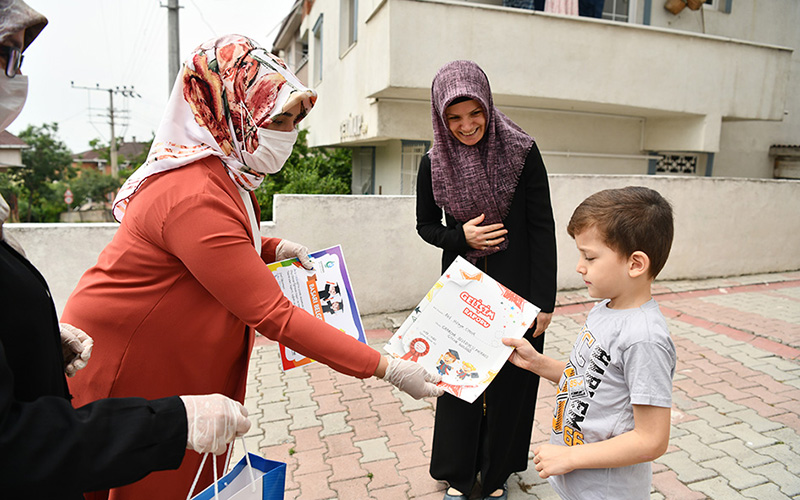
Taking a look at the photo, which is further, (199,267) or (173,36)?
(173,36)

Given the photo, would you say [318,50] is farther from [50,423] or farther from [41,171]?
[41,171]

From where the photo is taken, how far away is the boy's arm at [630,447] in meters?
1.35

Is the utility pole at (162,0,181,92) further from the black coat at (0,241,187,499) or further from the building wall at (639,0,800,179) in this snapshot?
the black coat at (0,241,187,499)

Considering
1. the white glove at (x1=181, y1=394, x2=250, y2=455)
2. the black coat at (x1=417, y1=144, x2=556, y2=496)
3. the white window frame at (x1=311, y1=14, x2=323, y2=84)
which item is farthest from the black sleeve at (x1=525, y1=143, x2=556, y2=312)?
the white window frame at (x1=311, y1=14, x2=323, y2=84)

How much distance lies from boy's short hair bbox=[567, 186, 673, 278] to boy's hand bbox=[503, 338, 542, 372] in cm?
56

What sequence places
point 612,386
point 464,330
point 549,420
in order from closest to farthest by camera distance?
point 612,386, point 464,330, point 549,420

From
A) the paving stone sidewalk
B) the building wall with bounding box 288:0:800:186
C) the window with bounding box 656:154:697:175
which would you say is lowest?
the paving stone sidewalk

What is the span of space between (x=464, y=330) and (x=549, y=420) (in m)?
1.84

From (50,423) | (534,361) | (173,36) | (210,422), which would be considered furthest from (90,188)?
(50,423)

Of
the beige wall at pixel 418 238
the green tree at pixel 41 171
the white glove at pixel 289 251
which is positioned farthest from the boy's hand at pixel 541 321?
the green tree at pixel 41 171

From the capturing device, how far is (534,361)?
1.89 meters

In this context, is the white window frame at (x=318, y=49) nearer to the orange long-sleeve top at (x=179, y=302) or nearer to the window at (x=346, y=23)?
the window at (x=346, y=23)

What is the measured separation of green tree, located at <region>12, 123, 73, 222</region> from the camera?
127 ft

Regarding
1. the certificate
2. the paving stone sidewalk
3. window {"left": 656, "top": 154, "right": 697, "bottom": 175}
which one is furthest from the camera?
window {"left": 656, "top": 154, "right": 697, "bottom": 175}
